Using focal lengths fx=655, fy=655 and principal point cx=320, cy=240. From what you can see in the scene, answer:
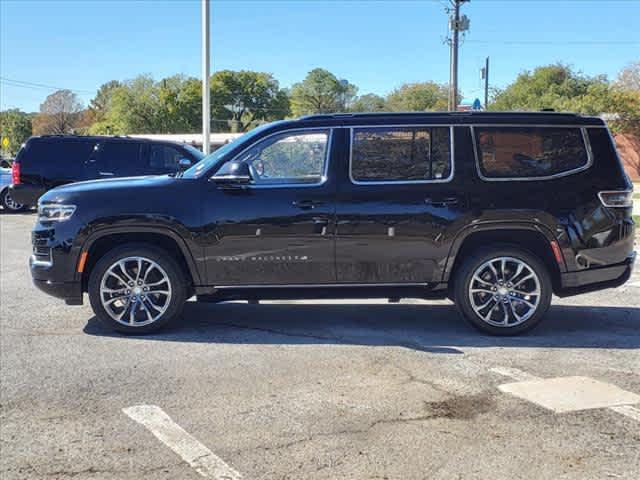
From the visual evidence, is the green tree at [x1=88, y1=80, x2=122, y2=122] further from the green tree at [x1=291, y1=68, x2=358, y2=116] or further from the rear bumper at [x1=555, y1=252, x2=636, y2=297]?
the rear bumper at [x1=555, y1=252, x2=636, y2=297]

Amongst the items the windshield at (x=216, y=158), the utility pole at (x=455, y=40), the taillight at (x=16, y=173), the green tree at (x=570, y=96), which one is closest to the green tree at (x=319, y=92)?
the green tree at (x=570, y=96)

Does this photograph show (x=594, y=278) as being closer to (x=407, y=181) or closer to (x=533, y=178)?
(x=533, y=178)

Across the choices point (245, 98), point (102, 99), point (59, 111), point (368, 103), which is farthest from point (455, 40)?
point (102, 99)

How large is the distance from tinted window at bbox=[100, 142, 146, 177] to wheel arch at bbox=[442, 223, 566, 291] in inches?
361

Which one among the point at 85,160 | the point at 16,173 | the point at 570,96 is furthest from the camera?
the point at 570,96

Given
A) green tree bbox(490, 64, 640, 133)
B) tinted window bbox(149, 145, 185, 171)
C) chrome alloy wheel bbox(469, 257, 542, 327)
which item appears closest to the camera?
chrome alloy wheel bbox(469, 257, 542, 327)

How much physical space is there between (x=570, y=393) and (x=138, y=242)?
3898 mm

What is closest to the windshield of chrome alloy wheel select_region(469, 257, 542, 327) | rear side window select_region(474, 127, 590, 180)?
rear side window select_region(474, 127, 590, 180)

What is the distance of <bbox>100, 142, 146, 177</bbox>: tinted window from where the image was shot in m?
13.6

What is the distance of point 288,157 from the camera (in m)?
Answer: 6.00

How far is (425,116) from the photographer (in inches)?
237

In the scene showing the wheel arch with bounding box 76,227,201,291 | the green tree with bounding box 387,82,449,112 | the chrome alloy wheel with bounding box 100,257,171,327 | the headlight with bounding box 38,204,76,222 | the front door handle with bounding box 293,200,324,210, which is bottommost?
the chrome alloy wheel with bounding box 100,257,171,327

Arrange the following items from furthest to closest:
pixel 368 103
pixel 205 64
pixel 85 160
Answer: pixel 368 103 < pixel 205 64 < pixel 85 160

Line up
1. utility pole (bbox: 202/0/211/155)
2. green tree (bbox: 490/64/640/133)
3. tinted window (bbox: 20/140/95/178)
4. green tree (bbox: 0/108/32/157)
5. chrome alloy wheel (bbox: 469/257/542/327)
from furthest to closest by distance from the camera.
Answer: green tree (bbox: 0/108/32/157), green tree (bbox: 490/64/640/133), utility pole (bbox: 202/0/211/155), tinted window (bbox: 20/140/95/178), chrome alloy wheel (bbox: 469/257/542/327)
